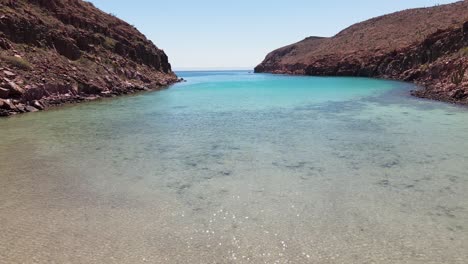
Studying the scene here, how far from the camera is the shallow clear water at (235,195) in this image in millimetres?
7133

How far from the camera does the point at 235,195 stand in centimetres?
1009

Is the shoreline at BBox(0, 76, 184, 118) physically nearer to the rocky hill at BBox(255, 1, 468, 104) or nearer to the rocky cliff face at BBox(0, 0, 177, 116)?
the rocky cliff face at BBox(0, 0, 177, 116)

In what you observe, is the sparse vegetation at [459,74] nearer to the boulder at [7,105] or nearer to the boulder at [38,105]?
the boulder at [38,105]

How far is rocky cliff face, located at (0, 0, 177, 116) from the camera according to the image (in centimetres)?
2848

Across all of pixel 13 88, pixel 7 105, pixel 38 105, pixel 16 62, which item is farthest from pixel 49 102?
pixel 7 105

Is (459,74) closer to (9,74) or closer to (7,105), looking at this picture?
(7,105)

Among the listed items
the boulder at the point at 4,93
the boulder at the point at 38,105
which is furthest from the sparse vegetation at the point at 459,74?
the boulder at the point at 4,93

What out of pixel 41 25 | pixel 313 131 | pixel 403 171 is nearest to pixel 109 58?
pixel 41 25

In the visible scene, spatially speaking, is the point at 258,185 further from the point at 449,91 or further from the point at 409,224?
the point at 449,91

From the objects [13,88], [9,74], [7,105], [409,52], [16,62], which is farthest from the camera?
[409,52]

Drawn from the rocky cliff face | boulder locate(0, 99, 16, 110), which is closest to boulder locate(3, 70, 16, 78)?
the rocky cliff face

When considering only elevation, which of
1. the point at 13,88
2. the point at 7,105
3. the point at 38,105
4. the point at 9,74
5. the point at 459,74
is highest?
the point at 9,74

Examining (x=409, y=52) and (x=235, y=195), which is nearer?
(x=235, y=195)

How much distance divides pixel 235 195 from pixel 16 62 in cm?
2683
